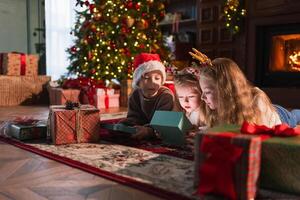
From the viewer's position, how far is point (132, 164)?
64.9 inches

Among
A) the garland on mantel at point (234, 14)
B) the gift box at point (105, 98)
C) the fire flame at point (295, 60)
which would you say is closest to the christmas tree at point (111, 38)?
the gift box at point (105, 98)

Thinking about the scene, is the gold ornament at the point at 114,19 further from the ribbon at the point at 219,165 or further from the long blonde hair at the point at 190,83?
the ribbon at the point at 219,165

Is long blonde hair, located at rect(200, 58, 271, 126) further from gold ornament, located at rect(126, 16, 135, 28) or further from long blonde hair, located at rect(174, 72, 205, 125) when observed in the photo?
gold ornament, located at rect(126, 16, 135, 28)

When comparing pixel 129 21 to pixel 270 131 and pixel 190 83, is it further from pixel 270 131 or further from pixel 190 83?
pixel 270 131

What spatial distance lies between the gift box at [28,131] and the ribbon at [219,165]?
135 cm

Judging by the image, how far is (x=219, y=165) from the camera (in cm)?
116

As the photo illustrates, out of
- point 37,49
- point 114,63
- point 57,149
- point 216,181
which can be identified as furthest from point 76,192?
point 37,49

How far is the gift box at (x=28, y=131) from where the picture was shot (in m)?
2.22

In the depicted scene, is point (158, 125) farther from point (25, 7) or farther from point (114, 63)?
point (25, 7)

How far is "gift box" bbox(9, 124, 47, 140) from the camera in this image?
2.22 m

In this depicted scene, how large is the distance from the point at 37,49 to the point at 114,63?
6.94 feet

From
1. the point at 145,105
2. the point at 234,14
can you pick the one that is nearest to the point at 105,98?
Result: the point at 234,14

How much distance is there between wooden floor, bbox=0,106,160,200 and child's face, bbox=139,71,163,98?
2.60ft

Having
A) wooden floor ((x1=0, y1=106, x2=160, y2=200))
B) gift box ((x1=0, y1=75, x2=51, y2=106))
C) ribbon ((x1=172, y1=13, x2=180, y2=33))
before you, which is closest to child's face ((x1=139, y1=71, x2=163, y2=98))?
wooden floor ((x1=0, y1=106, x2=160, y2=200))
